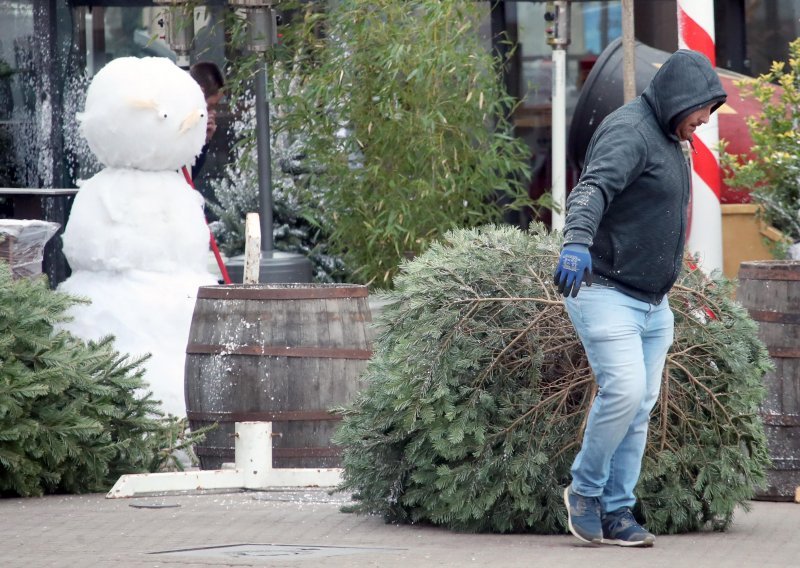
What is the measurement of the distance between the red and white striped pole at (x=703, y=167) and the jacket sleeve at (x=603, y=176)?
288 cm

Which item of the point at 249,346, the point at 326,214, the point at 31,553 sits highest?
the point at 326,214

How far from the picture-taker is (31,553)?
462 centimetres

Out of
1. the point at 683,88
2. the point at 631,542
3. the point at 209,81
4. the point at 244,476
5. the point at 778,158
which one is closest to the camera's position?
the point at 683,88

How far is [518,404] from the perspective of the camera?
4.91m

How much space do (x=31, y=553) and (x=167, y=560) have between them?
20.0 inches

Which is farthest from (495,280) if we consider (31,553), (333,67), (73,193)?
(73,193)

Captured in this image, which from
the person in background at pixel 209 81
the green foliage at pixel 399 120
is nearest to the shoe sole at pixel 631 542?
the green foliage at pixel 399 120

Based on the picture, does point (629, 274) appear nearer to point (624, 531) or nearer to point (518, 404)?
point (518, 404)

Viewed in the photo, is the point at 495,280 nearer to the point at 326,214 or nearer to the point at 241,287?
the point at 241,287

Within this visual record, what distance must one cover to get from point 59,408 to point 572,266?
254 centimetres

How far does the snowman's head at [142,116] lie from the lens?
732 centimetres

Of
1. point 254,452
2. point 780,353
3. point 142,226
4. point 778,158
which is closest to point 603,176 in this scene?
point 780,353

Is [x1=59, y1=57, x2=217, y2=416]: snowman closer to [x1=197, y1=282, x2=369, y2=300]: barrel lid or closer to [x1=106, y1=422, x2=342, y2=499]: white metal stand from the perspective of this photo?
[x1=197, y1=282, x2=369, y2=300]: barrel lid

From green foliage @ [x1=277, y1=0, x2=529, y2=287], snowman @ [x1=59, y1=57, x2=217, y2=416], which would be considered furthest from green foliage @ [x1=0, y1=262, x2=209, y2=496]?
green foliage @ [x1=277, y1=0, x2=529, y2=287]
